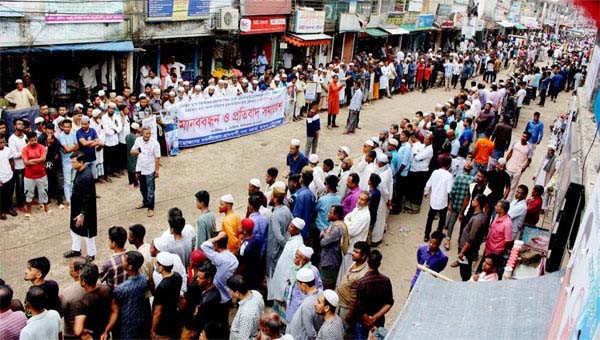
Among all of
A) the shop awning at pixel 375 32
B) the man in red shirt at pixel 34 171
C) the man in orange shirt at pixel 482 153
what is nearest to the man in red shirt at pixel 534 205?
the man in orange shirt at pixel 482 153

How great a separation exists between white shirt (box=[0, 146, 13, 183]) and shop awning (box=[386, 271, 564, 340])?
6736 millimetres

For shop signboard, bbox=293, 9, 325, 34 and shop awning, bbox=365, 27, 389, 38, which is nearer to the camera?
shop signboard, bbox=293, 9, 325, 34

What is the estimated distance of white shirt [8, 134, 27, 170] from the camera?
870 centimetres

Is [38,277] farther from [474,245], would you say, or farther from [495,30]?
[495,30]

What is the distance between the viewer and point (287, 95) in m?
16.4

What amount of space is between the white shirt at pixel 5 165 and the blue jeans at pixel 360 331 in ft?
19.4

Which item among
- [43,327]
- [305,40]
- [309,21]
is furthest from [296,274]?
[309,21]

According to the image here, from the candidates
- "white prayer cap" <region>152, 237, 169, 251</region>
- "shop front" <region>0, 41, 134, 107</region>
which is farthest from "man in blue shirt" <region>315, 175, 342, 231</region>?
"shop front" <region>0, 41, 134, 107</region>

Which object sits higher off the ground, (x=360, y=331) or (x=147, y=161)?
(x=147, y=161)

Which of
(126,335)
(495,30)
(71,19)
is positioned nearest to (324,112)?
(71,19)

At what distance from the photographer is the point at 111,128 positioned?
10.4m

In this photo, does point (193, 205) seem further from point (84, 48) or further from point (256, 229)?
point (84, 48)

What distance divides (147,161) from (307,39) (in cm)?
1470

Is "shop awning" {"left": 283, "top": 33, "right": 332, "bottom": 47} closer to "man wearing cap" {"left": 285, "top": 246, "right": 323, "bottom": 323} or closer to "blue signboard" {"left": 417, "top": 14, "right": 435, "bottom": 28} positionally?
"blue signboard" {"left": 417, "top": 14, "right": 435, "bottom": 28}
